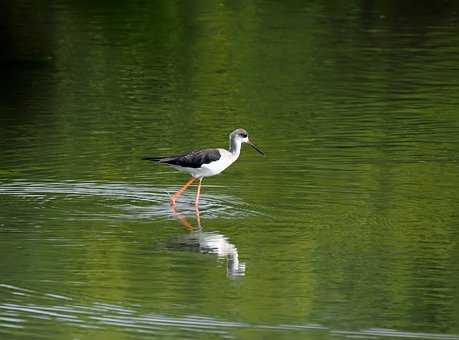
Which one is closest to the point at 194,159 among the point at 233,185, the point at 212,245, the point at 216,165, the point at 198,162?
the point at 198,162

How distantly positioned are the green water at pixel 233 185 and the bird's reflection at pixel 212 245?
0.04 m

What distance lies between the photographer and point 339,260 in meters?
14.5

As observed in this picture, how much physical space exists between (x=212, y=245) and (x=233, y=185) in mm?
3102

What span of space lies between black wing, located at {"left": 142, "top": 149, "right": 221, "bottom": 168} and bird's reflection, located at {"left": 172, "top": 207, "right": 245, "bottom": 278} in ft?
3.81

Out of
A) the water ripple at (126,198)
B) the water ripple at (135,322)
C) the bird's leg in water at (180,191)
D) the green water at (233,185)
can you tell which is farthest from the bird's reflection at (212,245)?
the water ripple at (135,322)

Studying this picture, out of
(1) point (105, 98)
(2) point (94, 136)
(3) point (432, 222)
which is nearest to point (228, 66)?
(1) point (105, 98)

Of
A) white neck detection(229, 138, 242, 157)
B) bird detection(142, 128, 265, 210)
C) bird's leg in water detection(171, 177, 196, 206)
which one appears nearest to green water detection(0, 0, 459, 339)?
bird's leg in water detection(171, 177, 196, 206)

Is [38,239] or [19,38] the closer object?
[38,239]

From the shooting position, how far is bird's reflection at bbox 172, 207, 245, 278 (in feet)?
47.0

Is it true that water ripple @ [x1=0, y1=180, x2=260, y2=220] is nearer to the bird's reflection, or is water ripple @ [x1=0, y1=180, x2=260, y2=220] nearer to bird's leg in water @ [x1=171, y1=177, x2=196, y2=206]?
bird's leg in water @ [x1=171, y1=177, x2=196, y2=206]

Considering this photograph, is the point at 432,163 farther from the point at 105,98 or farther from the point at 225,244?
the point at 105,98

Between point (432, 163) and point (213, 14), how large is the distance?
1877 cm

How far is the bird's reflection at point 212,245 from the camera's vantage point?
14312mm

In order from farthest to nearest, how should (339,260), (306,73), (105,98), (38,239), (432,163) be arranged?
(306,73), (105,98), (432,163), (38,239), (339,260)
